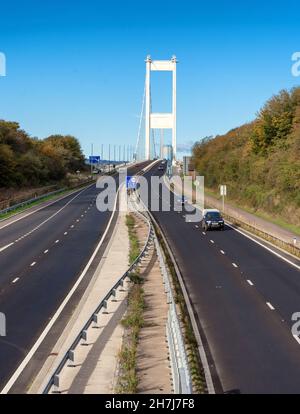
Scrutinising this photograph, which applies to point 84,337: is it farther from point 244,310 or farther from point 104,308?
point 244,310

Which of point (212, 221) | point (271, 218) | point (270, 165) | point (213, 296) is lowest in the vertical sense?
point (271, 218)

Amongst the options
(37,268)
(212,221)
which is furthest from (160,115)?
(37,268)

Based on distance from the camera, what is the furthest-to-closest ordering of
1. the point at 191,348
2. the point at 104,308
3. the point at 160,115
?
the point at 160,115 → the point at 104,308 → the point at 191,348

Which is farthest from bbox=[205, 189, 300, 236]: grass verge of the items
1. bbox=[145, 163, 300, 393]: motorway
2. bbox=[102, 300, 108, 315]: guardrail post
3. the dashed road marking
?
bbox=[102, 300, 108, 315]: guardrail post

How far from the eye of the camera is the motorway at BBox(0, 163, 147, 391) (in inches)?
701

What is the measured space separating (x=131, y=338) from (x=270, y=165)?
4992cm

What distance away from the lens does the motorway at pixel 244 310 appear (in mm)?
13805

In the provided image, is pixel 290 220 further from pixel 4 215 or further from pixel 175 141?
pixel 175 141

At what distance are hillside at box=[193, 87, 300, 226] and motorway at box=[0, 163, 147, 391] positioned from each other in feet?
48.4

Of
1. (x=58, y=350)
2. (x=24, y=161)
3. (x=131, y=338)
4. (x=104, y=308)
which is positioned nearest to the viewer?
(x=58, y=350)

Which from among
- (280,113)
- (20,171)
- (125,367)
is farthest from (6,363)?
(20,171)

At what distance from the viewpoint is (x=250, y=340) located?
1672cm

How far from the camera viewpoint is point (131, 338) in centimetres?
1691

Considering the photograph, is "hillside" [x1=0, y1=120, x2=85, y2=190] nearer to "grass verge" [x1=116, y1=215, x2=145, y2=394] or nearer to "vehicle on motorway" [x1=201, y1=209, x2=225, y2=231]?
"vehicle on motorway" [x1=201, y1=209, x2=225, y2=231]
